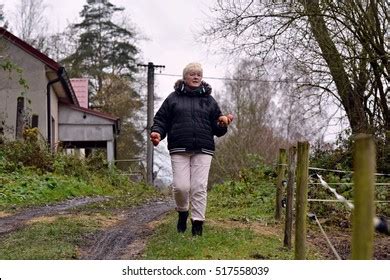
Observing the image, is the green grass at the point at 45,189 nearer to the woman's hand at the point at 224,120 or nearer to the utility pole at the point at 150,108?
the woman's hand at the point at 224,120

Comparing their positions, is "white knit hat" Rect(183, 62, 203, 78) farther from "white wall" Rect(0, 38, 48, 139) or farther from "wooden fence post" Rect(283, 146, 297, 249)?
"white wall" Rect(0, 38, 48, 139)

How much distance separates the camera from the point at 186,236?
5465 mm

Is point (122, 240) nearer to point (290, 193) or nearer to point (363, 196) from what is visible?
point (290, 193)

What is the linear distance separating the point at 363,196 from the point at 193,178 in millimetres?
2788

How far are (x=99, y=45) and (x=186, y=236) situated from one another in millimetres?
24766

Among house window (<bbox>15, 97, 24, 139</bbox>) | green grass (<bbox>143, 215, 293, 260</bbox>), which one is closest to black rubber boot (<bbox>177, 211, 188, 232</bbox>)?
green grass (<bbox>143, 215, 293, 260</bbox>)

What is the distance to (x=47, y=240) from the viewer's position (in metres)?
5.43

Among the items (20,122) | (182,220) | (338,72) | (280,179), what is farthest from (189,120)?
(20,122)

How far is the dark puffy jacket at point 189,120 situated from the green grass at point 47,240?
1129mm

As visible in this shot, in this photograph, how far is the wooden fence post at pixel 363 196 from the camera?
2607mm

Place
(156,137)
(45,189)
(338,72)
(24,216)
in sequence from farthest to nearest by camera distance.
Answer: (338,72) < (45,189) < (24,216) < (156,137)

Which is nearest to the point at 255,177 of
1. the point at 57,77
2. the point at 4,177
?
the point at 4,177
